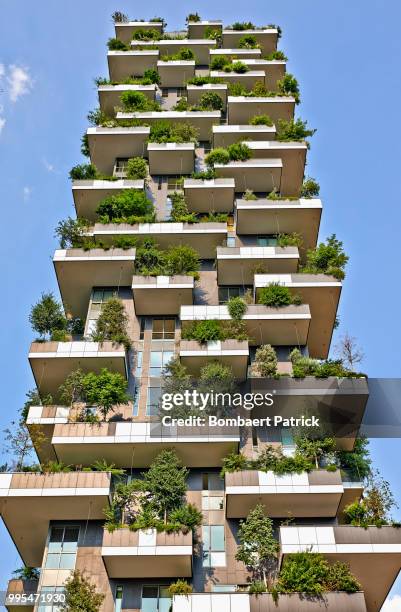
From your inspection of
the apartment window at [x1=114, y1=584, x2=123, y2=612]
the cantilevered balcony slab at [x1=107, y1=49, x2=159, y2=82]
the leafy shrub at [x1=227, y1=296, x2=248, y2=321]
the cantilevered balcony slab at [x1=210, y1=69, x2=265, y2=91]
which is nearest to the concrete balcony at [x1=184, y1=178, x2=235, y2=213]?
the leafy shrub at [x1=227, y1=296, x2=248, y2=321]

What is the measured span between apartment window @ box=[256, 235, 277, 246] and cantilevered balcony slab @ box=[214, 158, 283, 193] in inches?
138

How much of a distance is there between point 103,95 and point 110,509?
29.6 metres

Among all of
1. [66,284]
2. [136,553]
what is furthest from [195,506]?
[66,284]

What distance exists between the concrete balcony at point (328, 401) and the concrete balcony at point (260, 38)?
3162cm

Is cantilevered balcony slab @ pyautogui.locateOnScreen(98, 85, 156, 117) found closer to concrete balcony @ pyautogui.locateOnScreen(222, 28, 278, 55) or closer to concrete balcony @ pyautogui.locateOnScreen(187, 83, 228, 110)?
concrete balcony @ pyautogui.locateOnScreen(187, 83, 228, 110)

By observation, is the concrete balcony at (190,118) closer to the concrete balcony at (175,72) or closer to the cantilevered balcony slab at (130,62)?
the concrete balcony at (175,72)

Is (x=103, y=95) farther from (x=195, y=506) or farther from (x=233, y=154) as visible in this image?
(x=195, y=506)

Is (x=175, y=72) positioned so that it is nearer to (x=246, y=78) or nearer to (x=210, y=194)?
(x=246, y=78)

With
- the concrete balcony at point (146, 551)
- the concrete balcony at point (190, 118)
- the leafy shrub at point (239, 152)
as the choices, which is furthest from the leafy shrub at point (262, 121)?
the concrete balcony at point (146, 551)

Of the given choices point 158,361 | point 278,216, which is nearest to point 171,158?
point 278,216

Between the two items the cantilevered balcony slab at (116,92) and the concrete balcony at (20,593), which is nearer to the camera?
the concrete balcony at (20,593)

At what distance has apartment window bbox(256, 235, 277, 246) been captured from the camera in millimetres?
35969

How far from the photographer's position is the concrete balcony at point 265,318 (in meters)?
29.9

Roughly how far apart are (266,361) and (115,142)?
18374 mm
